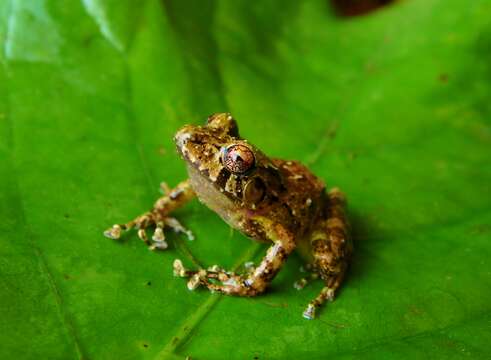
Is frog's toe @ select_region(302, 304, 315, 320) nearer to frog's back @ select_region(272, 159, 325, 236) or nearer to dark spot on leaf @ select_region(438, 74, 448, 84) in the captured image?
frog's back @ select_region(272, 159, 325, 236)

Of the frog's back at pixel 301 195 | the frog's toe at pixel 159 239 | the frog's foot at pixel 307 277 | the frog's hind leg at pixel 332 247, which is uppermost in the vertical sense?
the frog's back at pixel 301 195

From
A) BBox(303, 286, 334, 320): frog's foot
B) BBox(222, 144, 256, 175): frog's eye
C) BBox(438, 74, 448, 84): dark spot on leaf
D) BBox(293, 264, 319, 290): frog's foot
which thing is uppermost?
BBox(438, 74, 448, 84): dark spot on leaf

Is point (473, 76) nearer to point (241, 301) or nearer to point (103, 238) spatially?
point (241, 301)

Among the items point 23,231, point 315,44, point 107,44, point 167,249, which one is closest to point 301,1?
point 315,44

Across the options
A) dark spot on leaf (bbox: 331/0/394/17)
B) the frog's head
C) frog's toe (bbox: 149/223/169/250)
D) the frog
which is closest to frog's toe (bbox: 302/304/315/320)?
the frog

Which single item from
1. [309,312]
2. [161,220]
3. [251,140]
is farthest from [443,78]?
[161,220]

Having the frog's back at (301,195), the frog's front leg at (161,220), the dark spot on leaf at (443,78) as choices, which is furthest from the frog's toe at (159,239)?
the dark spot on leaf at (443,78)

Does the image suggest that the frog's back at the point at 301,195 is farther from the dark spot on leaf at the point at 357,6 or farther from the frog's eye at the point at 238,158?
the dark spot on leaf at the point at 357,6
